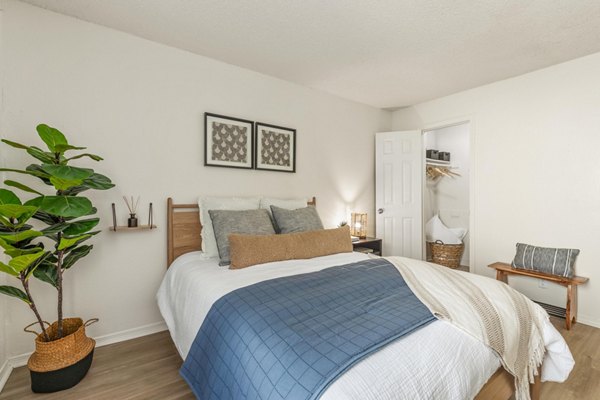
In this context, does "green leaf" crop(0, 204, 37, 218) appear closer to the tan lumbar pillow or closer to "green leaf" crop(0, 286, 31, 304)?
"green leaf" crop(0, 286, 31, 304)

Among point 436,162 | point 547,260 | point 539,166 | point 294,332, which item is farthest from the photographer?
point 436,162

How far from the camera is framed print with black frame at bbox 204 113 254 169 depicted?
8.79ft

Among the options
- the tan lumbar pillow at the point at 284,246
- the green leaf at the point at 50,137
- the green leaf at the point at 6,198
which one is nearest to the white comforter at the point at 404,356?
the tan lumbar pillow at the point at 284,246

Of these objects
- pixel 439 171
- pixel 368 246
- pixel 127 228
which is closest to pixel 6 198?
pixel 127 228

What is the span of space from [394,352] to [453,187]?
15.1 feet

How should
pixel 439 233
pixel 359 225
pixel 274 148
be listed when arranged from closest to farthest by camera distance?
pixel 274 148
pixel 359 225
pixel 439 233

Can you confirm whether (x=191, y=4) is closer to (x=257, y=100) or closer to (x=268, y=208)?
(x=257, y=100)

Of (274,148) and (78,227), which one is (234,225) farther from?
(274,148)

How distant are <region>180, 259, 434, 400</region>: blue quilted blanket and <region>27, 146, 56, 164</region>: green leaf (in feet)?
4.27

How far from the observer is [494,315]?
1.31 m

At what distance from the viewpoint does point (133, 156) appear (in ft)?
7.64

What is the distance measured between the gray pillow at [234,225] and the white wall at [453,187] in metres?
3.55

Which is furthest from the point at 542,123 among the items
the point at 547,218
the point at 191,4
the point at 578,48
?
the point at 191,4

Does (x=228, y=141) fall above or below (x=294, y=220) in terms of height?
above
